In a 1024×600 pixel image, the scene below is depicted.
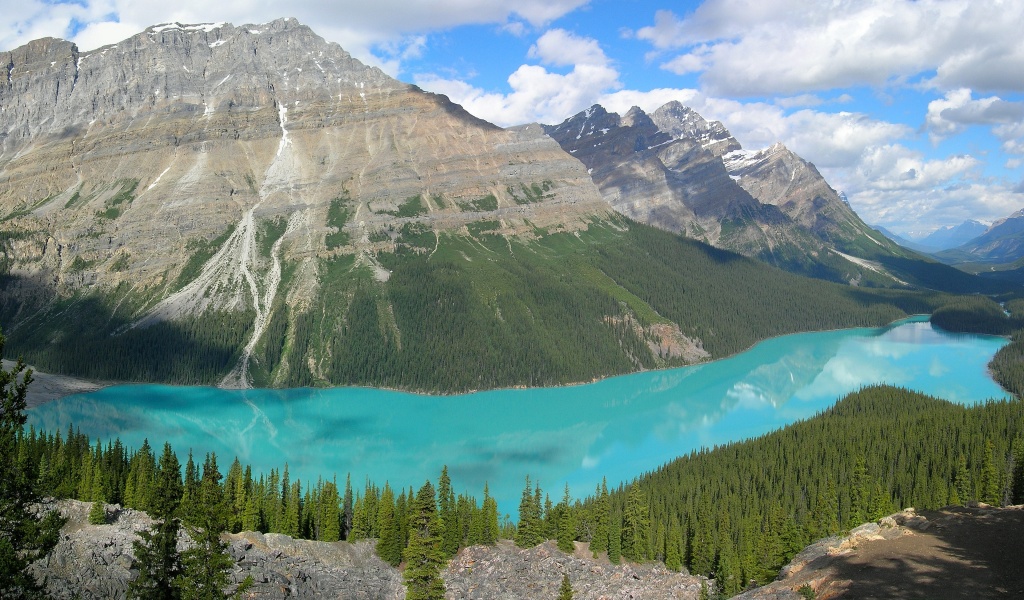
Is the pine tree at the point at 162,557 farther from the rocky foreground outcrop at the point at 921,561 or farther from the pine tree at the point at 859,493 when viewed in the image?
the pine tree at the point at 859,493

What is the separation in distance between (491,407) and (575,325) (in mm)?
40706

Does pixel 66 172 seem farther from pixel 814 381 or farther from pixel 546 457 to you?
pixel 814 381

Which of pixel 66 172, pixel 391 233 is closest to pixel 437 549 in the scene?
pixel 391 233

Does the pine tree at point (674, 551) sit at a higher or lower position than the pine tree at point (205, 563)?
lower

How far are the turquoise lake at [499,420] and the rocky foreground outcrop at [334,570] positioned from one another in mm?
25763

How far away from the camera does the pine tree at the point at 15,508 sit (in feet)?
→ 66.9

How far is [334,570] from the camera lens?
49.9 meters

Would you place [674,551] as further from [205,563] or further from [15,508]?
[15,508]

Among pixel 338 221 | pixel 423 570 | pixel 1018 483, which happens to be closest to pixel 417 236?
pixel 338 221

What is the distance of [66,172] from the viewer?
7721 inches

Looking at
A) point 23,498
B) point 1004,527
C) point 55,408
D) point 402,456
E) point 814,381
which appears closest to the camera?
point 23,498

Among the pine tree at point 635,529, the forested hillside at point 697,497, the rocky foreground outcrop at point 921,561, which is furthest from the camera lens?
the pine tree at point 635,529

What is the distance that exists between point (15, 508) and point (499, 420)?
10133 centimetres

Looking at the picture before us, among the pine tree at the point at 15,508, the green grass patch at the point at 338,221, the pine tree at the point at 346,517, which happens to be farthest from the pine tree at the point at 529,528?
the green grass patch at the point at 338,221
